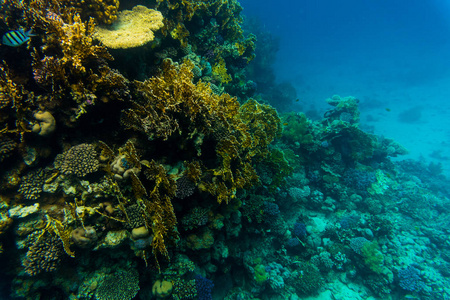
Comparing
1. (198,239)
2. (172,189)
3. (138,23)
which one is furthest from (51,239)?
(138,23)

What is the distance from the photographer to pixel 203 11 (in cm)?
730

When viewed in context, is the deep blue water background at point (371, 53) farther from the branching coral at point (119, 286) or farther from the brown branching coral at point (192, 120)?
the branching coral at point (119, 286)

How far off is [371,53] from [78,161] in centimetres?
9845

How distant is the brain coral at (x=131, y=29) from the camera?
3717mm

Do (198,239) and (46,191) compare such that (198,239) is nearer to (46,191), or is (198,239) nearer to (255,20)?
(46,191)

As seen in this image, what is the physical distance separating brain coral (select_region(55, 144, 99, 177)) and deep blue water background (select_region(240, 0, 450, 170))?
3238 cm

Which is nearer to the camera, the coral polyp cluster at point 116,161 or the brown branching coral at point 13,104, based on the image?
the brown branching coral at point 13,104

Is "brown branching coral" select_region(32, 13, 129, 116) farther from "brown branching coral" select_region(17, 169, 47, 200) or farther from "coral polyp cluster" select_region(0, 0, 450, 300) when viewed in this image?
"brown branching coral" select_region(17, 169, 47, 200)

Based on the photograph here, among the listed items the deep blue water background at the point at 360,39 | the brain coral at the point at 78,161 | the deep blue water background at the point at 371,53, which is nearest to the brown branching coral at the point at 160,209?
the brain coral at the point at 78,161

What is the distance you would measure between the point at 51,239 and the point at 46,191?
29.5 inches

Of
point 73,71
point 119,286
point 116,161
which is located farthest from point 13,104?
point 119,286

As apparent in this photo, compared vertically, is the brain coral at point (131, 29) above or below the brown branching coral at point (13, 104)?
above

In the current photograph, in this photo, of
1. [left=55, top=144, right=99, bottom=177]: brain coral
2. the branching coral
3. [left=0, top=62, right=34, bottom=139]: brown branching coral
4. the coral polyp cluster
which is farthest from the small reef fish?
the branching coral

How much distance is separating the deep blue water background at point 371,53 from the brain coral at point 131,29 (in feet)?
99.9
